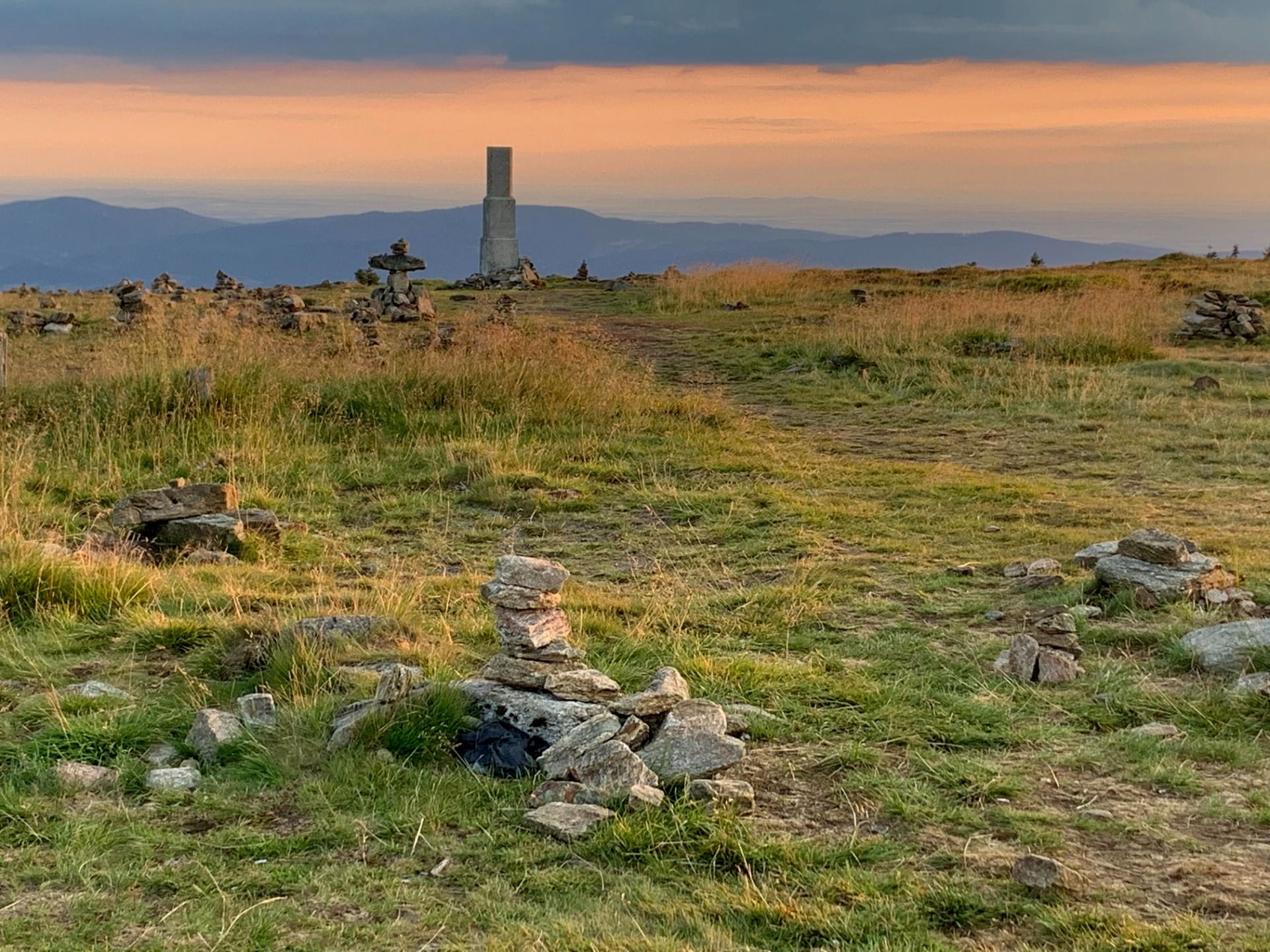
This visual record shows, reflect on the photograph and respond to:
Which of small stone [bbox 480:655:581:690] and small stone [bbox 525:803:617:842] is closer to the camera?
small stone [bbox 525:803:617:842]

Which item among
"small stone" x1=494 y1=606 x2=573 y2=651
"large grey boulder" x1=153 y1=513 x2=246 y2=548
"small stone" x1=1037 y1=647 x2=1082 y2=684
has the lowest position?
"large grey boulder" x1=153 y1=513 x2=246 y2=548

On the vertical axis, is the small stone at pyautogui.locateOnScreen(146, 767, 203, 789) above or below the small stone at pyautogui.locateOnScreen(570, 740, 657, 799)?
below

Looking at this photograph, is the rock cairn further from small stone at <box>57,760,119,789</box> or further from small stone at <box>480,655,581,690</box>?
small stone at <box>57,760,119,789</box>

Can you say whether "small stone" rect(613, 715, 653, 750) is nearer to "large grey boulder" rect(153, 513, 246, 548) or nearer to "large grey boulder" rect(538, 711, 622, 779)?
"large grey boulder" rect(538, 711, 622, 779)

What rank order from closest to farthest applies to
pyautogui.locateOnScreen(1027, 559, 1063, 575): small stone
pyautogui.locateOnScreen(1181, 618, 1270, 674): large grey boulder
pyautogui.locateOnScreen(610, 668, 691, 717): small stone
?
1. pyautogui.locateOnScreen(610, 668, 691, 717): small stone
2. pyautogui.locateOnScreen(1181, 618, 1270, 674): large grey boulder
3. pyautogui.locateOnScreen(1027, 559, 1063, 575): small stone

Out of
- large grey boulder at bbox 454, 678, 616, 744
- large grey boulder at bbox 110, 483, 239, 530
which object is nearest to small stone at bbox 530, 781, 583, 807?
large grey boulder at bbox 454, 678, 616, 744

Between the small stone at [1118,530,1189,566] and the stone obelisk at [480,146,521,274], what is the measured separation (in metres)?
26.3

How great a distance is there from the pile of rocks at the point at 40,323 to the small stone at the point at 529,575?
50.3 feet

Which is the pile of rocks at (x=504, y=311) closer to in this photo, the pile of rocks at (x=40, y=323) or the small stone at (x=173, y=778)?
the pile of rocks at (x=40, y=323)

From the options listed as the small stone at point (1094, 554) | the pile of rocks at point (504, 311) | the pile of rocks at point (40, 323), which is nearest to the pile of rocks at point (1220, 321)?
the pile of rocks at point (504, 311)

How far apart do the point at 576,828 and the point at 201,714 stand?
60.8 inches

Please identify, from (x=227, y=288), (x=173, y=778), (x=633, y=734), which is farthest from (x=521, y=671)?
(x=227, y=288)

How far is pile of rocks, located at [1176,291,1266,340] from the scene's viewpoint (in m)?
17.6

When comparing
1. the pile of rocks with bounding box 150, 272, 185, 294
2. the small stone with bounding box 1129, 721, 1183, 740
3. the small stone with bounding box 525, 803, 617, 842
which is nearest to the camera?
the small stone with bounding box 525, 803, 617, 842
